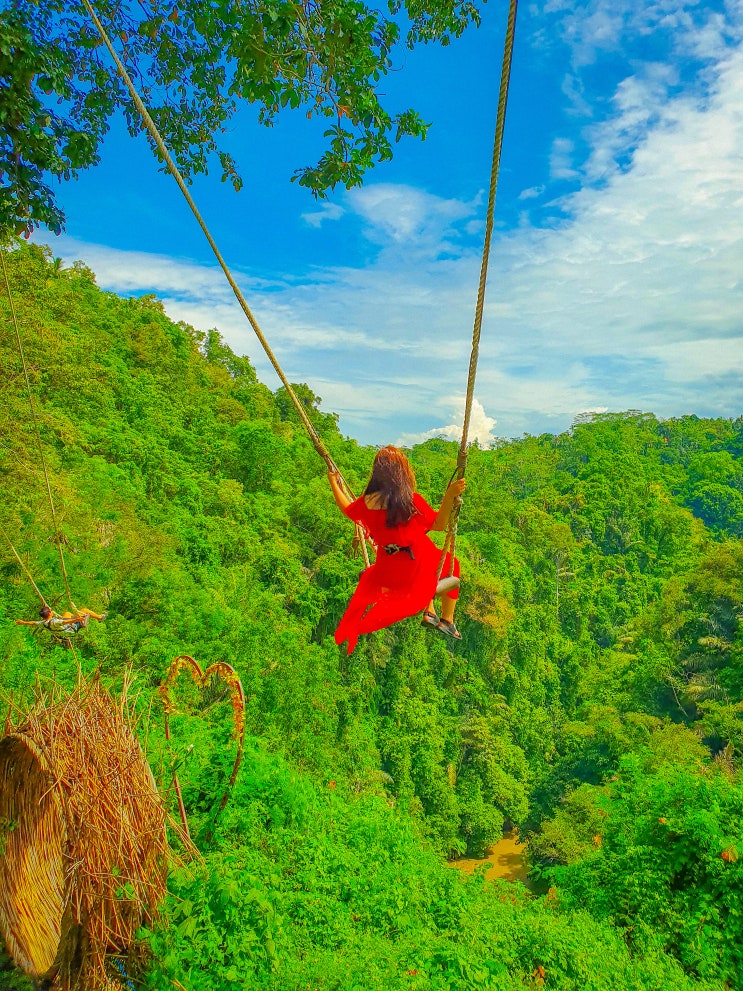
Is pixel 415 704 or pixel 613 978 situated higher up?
pixel 613 978

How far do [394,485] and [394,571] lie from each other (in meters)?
0.37

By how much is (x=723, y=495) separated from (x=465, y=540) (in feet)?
74.3

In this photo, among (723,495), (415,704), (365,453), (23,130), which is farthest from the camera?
(723,495)

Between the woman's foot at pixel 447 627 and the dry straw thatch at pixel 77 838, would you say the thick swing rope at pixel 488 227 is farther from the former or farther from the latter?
the dry straw thatch at pixel 77 838

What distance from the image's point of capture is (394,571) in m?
2.43

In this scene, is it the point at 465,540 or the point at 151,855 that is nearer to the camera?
the point at 151,855

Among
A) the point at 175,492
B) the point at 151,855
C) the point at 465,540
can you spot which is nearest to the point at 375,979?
the point at 151,855

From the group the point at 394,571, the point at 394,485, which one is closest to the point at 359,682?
the point at 394,571

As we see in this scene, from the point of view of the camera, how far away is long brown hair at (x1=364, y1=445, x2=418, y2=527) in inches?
90.3

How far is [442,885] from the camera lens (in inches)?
194

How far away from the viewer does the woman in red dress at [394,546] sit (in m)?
2.31

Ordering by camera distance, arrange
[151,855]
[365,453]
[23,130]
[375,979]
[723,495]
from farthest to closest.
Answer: [723,495]
[365,453]
[375,979]
[151,855]
[23,130]

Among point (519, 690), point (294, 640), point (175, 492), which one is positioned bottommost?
point (519, 690)

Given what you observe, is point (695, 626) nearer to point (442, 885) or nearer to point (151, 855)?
point (442, 885)
